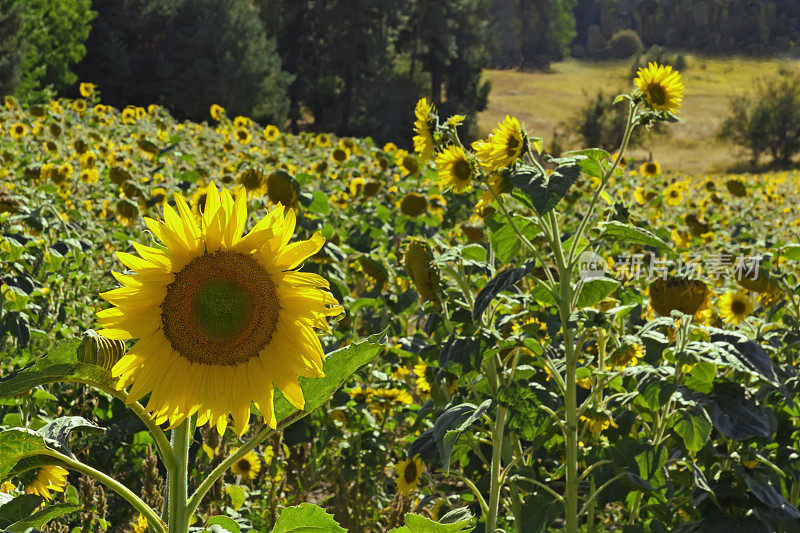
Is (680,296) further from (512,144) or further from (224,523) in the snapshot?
Result: (224,523)

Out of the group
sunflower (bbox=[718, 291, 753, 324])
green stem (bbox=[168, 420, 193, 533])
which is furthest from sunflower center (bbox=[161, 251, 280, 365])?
sunflower (bbox=[718, 291, 753, 324])

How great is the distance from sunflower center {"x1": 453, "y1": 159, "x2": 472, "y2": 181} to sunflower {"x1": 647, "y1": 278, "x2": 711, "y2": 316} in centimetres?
56

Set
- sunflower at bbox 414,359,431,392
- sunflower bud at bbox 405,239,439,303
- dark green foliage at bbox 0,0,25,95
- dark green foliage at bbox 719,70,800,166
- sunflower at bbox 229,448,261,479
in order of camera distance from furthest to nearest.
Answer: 1. dark green foliage at bbox 719,70,800,166
2. dark green foliage at bbox 0,0,25,95
3. sunflower at bbox 229,448,261,479
4. sunflower at bbox 414,359,431,392
5. sunflower bud at bbox 405,239,439,303

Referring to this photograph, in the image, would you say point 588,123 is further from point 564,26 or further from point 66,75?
point 564,26

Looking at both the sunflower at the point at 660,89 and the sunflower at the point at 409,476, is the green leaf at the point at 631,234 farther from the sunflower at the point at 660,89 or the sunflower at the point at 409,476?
the sunflower at the point at 409,476

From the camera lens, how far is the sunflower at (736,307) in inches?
112

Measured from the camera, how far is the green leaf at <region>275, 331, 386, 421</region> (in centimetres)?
87

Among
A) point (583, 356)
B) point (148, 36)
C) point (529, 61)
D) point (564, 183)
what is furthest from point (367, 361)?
point (529, 61)

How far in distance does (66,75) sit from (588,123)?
16281mm

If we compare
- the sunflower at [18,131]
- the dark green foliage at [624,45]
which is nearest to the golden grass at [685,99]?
the dark green foliage at [624,45]

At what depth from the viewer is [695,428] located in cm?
180

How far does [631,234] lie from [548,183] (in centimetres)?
22

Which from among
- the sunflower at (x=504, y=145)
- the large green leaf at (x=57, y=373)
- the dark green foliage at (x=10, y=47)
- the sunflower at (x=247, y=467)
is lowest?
the sunflower at (x=247, y=467)

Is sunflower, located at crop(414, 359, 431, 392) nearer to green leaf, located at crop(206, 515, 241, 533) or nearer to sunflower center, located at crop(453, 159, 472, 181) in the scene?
sunflower center, located at crop(453, 159, 472, 181)
